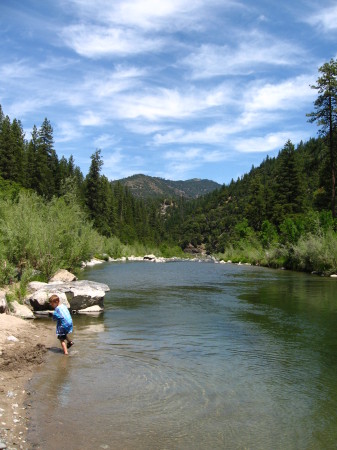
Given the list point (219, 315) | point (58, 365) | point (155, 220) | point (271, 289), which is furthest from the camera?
point (155, 220)

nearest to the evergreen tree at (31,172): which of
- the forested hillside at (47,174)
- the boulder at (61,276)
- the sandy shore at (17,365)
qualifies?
the forested hillside at (47,174)

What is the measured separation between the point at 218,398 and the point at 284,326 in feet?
21.5

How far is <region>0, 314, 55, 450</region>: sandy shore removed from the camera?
557 centimetres

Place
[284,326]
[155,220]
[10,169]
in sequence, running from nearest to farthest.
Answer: [284,326], [10,169], [155,220]

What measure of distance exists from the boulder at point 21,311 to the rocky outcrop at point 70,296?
0.76 metres

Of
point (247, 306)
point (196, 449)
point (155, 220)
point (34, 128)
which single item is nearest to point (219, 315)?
point (247, 306)

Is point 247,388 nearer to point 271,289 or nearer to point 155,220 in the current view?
point 271,289

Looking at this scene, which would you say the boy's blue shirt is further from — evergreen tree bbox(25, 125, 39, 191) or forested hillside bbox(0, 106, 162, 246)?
evergreen tree bbox(25, 125, 39, 191)

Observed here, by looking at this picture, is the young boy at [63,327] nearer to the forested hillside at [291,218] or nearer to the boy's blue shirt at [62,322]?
the boy's blue shirt at [62,322]

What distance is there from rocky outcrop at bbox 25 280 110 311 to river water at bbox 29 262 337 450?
2.42ft

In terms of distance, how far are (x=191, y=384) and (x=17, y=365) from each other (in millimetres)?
3560

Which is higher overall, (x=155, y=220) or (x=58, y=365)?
(x=155, y=220)

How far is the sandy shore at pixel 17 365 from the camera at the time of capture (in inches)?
219

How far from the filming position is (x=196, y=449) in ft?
17.8
